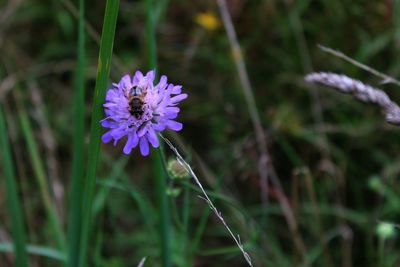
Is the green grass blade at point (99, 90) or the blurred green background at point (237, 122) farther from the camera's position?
the blurred green background at point (237, 122)

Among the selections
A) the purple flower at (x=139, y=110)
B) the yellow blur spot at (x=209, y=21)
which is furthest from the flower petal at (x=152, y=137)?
the yellow blur spot at (x=209, y=21)

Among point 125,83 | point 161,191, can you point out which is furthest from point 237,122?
point 125,83

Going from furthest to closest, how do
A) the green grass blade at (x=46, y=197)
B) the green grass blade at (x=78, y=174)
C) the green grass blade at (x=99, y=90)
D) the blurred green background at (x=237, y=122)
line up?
the blurred green background at (x=237, y=122) → the green grass blade at (x=46, y=197) → the green grass blade at (x=78, y=174) → the green grass blade at (x=99, y=90)

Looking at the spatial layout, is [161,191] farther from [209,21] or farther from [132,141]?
[209,21]

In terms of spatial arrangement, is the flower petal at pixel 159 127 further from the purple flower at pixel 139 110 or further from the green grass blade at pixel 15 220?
the green grass blade at pixel 15 220

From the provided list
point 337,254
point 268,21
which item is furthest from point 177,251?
point 268,21

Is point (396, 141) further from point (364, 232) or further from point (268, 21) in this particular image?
point (268, 21)
